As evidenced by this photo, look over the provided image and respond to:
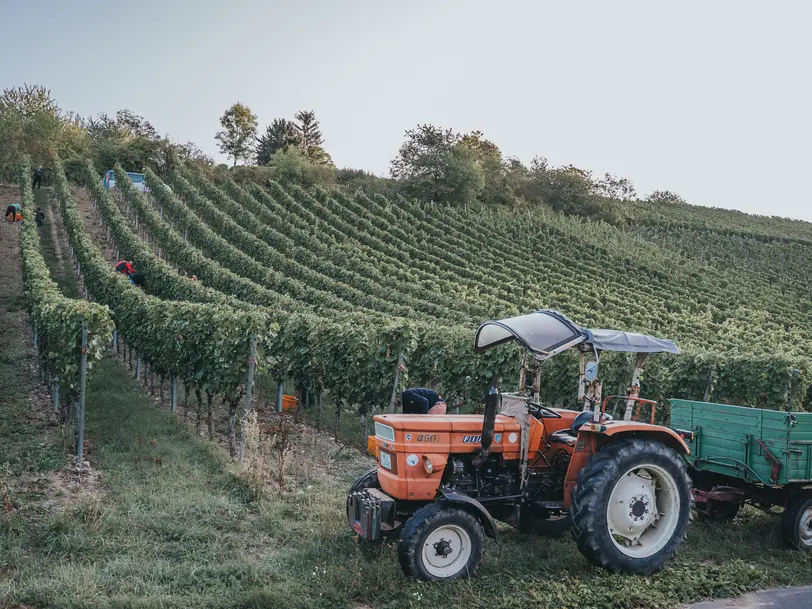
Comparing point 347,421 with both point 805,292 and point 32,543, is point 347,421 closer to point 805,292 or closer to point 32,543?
point 32,543

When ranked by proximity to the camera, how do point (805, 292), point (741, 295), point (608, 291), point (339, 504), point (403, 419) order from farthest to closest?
1. point (805, 292)
2. point (741, 295)
3. point (608, 291)
4. point (339, 504)
5. point (403, 419)

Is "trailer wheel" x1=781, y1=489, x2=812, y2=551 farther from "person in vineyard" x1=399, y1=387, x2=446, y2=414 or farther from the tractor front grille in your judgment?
the tractor front grille

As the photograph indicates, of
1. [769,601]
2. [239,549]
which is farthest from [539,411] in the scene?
[239,549]

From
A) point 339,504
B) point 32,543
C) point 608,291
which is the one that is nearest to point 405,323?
point 339,504

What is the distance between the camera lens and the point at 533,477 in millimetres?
6676

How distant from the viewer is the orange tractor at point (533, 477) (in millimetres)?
6008

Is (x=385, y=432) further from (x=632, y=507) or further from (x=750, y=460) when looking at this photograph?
(x=750, y=460)

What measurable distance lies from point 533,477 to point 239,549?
2826mm

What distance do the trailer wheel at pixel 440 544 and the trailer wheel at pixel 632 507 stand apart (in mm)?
909

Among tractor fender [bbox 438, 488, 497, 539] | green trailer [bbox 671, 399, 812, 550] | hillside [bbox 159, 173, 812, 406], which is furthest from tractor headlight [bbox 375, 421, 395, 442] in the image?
hillside [bbox 159, 173, 812, 406]

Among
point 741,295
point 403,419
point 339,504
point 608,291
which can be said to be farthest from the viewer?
point 741,295

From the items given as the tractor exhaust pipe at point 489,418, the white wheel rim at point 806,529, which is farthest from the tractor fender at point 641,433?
the white wheel rim at point 806,529

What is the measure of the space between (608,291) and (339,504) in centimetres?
2981

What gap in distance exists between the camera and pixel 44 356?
13078mm
